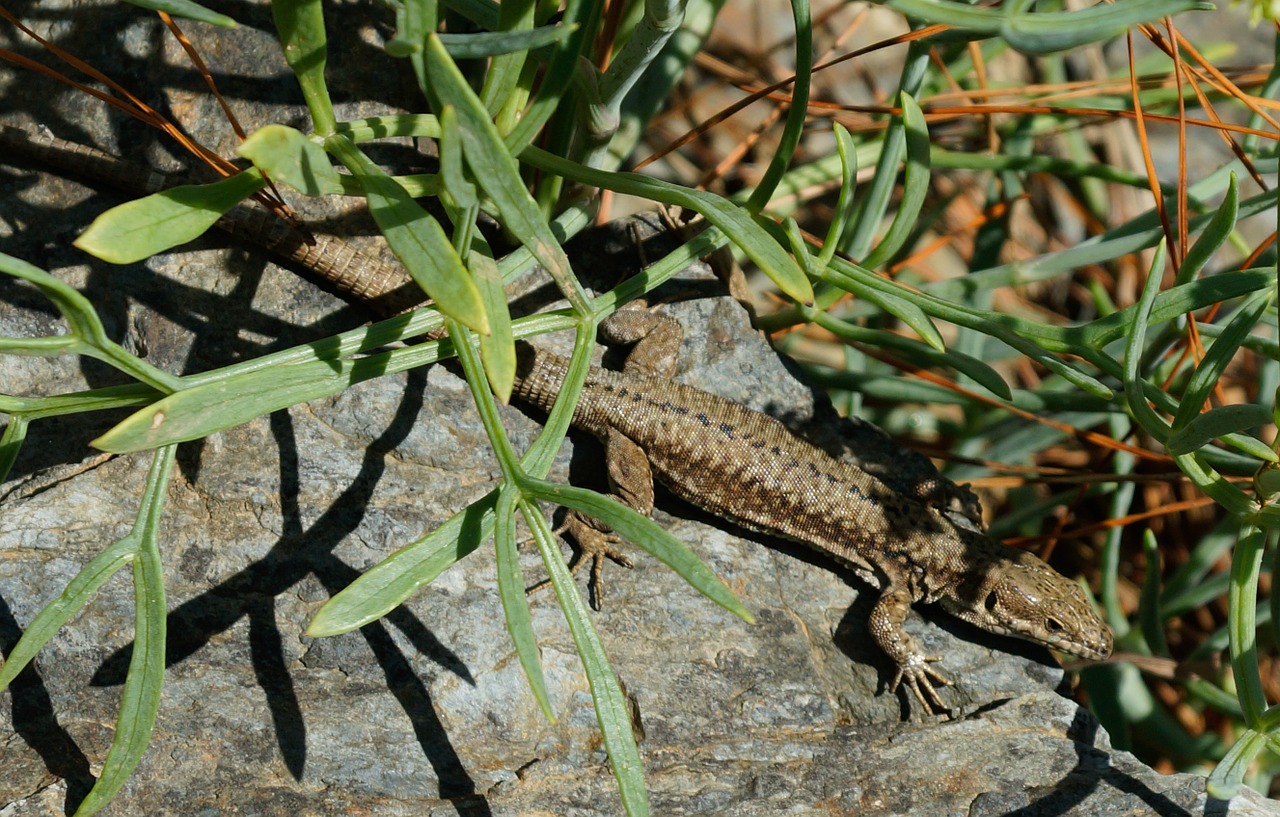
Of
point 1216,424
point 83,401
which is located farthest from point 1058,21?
point 83,401

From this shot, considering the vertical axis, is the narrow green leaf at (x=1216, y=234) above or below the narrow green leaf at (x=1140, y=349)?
above

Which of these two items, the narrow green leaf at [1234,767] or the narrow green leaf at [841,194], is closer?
the narrow green leaf at [1234,767]

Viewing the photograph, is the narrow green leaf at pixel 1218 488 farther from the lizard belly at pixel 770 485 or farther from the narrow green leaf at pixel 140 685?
the narrow green leaf at pixel 140 685

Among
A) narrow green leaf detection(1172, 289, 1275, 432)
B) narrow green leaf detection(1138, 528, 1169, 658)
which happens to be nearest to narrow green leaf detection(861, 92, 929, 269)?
narrow green leaf detection(1172, 289, 1275, 432)

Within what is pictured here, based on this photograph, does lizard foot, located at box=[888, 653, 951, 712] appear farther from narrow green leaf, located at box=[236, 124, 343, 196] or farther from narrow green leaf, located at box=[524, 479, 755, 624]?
narrow green leaf, located at box=[236, 124, 343, 196]

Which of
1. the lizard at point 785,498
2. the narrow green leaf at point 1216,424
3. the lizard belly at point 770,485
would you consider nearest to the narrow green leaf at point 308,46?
the lizard at point 785,498
